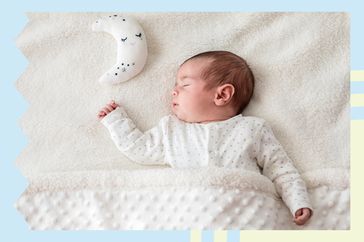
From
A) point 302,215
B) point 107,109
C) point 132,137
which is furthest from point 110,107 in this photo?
point 302,215

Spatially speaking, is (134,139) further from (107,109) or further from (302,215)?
(302,215)

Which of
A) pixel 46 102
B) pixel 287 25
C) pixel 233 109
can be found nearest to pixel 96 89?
pixel 46 102

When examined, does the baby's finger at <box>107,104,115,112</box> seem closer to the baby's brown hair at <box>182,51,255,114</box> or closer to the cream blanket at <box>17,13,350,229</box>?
the cream blanket at <box>17,13,350,229</box>

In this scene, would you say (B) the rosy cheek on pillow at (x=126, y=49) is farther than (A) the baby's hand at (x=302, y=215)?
Yes

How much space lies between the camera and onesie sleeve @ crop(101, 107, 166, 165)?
1.70 meters

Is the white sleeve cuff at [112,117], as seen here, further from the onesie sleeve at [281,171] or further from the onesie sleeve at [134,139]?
the onesie sleeve at [281,171]

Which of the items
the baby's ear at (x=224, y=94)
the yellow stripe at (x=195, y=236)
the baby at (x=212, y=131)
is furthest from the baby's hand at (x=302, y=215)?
the baby's ear at (x=224, y=94)

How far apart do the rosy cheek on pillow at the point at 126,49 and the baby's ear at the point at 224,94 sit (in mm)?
261

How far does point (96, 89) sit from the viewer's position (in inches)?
70.0

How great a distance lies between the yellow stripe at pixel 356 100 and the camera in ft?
5.73

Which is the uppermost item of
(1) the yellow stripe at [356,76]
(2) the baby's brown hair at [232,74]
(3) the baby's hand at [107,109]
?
(2) the baby's brown hair at [232,74]

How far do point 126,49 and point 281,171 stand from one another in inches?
23.7

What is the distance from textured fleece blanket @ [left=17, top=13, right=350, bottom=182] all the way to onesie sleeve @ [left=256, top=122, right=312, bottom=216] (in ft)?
0.14

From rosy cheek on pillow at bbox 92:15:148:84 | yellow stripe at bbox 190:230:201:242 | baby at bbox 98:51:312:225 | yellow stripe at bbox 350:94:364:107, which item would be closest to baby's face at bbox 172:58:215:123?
baby at bbox 98:51:312:225
